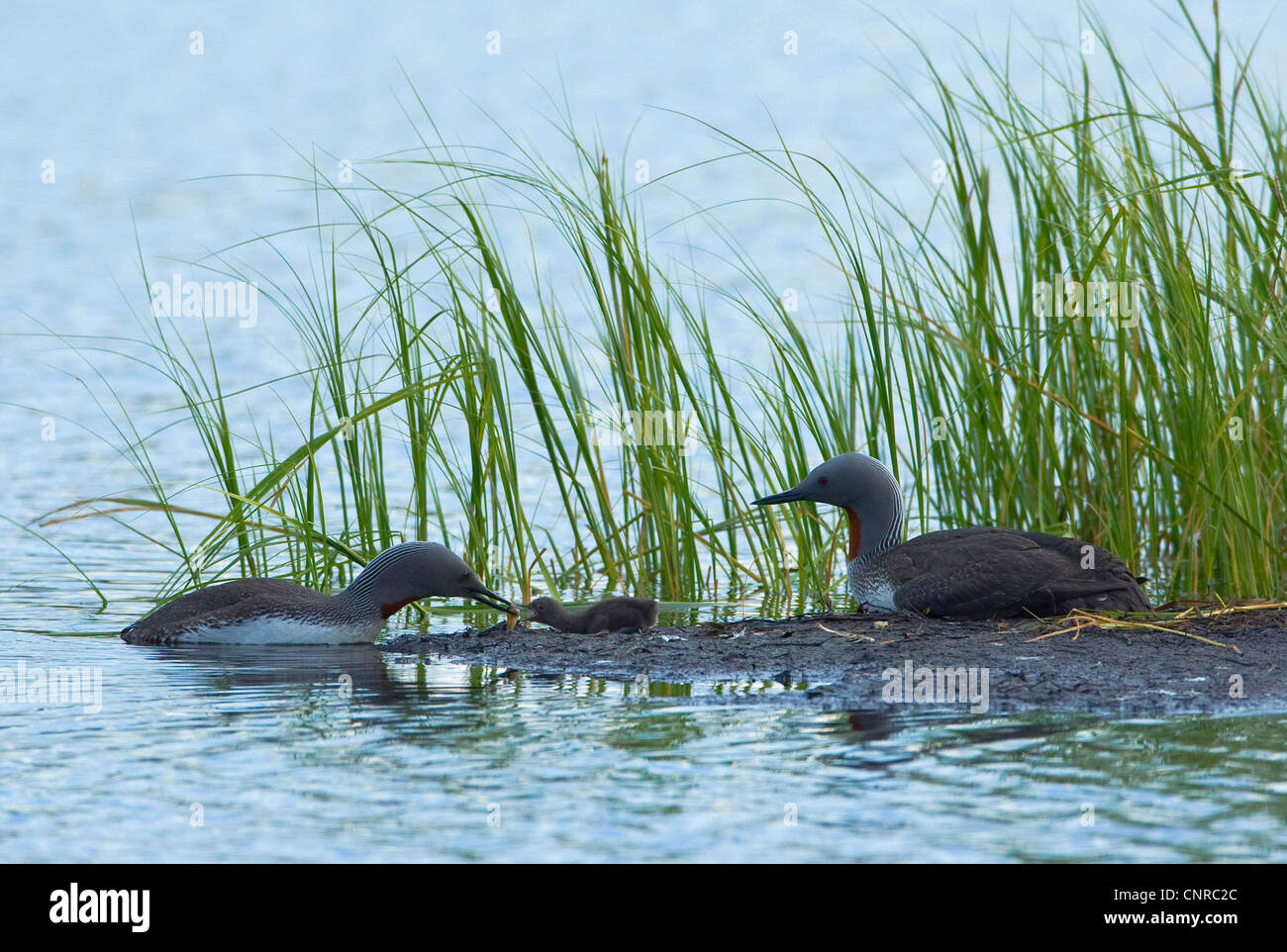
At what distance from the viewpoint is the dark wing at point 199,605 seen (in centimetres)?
786

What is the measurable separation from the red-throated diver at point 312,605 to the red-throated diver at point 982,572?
1526mm

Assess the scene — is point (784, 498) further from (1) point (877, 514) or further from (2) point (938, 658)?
(2) point (938, 658)

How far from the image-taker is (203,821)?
16.5ft

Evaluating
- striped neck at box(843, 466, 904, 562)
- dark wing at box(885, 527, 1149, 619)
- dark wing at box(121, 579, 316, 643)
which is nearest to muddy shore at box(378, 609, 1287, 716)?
dark wing at box(885, 527, 1149, 619)

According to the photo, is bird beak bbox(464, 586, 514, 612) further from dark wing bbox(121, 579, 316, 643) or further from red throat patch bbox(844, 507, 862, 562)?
red throat patch bbox(844, 507, 862, 562)

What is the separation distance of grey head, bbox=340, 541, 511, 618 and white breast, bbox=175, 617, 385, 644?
225 millimetres

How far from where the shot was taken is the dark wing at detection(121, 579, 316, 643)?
7.86m

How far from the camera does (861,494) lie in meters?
8.36

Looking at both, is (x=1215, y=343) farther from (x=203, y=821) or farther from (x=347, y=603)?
(x=203, y=821)

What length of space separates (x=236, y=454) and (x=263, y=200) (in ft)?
35.5

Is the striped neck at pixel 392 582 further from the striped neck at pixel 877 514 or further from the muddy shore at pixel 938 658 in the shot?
the striped neck at pixel 877 514

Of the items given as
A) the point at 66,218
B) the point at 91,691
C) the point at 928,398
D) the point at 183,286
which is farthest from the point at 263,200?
the point at 91,691

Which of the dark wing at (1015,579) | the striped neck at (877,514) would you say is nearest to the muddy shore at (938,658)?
the dark wing at (1015,579)
